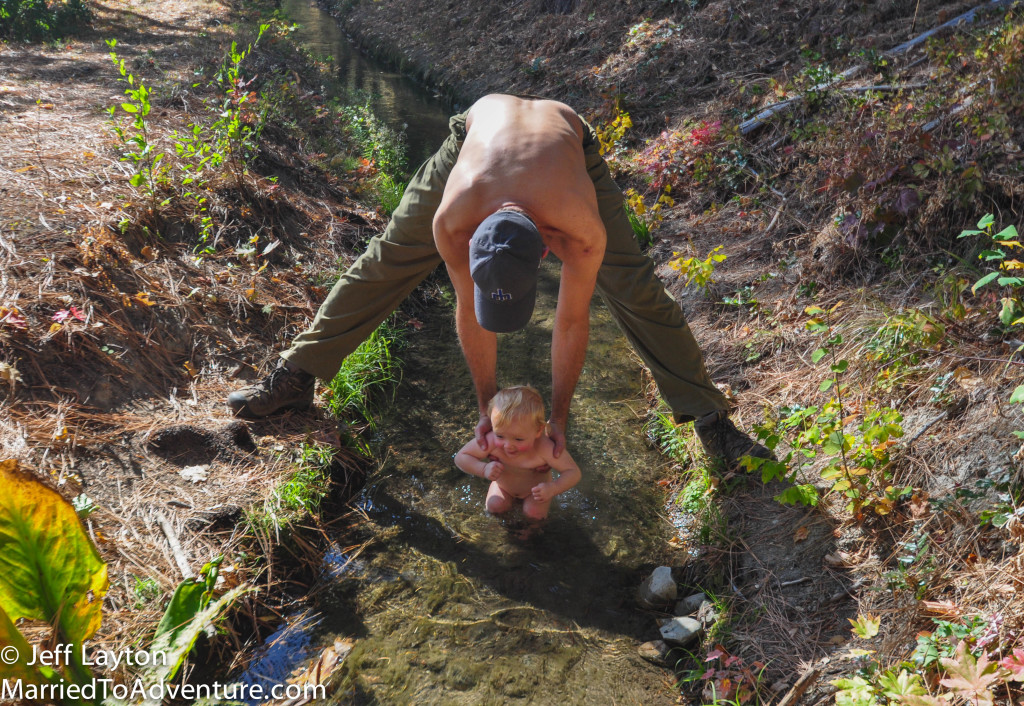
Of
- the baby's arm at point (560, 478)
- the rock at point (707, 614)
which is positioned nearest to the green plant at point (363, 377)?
the baby's arm at point (560, 478)

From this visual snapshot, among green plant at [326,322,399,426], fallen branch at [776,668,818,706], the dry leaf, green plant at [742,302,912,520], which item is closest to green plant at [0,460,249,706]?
the dry leaf

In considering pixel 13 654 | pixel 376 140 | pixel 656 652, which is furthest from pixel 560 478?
pixel 376 140

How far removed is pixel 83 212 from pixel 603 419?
3.67 metres

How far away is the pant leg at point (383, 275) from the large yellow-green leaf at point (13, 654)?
203cm

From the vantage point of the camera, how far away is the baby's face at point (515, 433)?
3.36 meters

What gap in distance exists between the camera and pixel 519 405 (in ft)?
10.9

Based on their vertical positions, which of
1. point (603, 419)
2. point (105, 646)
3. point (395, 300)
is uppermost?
point (395, 300)

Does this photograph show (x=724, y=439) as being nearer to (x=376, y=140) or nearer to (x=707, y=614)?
(x=707, y=614)

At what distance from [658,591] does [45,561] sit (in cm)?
243

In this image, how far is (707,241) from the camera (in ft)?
18.7

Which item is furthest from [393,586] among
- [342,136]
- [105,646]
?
A: [342,136]

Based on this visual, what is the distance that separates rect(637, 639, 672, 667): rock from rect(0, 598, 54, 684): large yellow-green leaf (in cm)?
226

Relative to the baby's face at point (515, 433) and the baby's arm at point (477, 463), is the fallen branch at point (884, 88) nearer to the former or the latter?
the baby's face at point (515, 433)

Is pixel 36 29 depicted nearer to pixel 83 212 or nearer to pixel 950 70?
pixel 83 212
